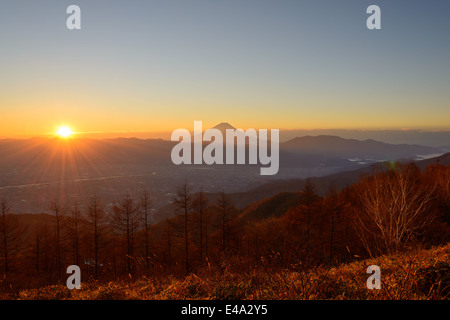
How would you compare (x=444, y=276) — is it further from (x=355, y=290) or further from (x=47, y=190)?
(x=47, y=190)

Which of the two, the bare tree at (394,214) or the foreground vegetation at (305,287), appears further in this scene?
the bare tree at (394,214)

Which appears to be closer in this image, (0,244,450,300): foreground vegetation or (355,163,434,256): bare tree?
(0,244,450,300): foreground vegetation

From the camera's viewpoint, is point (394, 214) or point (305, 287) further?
point (394, 214)

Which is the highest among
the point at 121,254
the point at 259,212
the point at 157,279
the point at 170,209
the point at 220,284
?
the point at 220,284

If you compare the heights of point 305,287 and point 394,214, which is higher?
point 305,287
